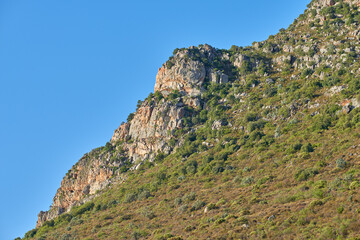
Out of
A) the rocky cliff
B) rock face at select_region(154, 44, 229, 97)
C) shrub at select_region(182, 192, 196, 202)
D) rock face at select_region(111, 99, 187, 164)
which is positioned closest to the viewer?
shrub at select_region(182, 192, 196, 202)

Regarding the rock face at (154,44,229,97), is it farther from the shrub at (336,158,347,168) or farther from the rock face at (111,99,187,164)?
the shrub at (336,158,347,168)

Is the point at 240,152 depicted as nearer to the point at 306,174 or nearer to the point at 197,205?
the point at 197,205

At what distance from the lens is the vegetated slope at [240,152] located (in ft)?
114

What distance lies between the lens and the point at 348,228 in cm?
2567

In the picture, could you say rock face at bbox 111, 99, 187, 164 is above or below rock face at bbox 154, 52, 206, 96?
below

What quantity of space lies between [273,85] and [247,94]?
6280 mm

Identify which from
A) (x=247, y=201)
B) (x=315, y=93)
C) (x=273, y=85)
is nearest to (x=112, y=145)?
(x=273, y=85)

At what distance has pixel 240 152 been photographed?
63406mm

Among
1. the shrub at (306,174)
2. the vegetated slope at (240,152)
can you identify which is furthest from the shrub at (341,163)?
the shrub at (306,174)

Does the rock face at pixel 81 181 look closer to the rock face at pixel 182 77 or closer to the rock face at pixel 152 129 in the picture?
the rock face at pixel 152 129

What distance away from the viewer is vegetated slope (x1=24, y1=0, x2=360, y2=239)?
1372 inches

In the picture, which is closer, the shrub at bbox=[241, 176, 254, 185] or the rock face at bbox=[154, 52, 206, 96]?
the shrub at bbox=[241, 176, 254, 185]

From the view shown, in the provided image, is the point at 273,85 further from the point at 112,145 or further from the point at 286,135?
the point at 112,145

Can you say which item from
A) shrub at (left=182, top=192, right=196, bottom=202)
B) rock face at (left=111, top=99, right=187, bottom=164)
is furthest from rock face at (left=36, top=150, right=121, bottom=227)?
shrub at (left=182, top=192, right=196, bottom=202)
